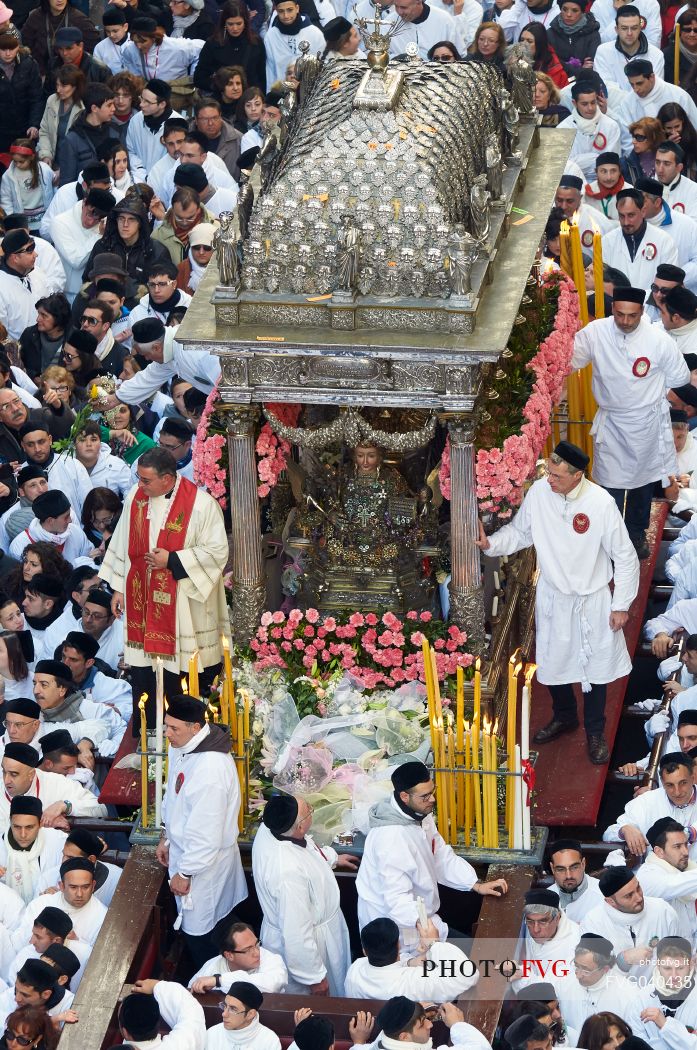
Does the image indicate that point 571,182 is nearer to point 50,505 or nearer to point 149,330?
point 149,330

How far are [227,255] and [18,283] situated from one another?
5.92 meters

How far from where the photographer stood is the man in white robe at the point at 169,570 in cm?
1620

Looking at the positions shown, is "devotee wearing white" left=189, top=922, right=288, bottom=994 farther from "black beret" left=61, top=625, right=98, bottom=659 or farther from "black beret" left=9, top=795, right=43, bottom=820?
"black beret" left=61, top=625, right=98, bottom=659

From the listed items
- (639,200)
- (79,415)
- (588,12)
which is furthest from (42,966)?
(588,12)

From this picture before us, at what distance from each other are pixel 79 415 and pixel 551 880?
5.97 metres

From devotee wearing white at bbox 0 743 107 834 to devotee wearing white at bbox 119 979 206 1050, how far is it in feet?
6.60

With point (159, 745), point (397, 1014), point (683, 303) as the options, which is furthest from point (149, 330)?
point (397, 1014)

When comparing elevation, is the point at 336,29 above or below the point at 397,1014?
above

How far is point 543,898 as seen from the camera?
1469cm

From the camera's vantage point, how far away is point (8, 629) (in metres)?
17.9

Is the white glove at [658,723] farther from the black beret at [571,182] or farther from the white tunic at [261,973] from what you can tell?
the black beret at [571,182]

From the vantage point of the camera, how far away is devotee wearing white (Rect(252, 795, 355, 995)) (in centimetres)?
1460

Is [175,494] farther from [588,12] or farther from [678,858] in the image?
[588,12]

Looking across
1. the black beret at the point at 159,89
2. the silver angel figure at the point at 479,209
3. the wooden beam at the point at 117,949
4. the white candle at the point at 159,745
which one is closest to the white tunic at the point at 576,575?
the silver angel figure at the point at 479,209
